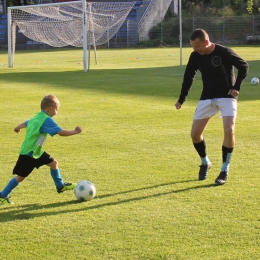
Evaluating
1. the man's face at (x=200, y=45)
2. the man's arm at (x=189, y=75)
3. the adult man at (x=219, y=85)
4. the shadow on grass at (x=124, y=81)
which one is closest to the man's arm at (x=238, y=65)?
the adult man at (x=219, y=85)

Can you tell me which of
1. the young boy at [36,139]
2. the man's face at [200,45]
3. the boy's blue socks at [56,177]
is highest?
the man's face at [200,45]

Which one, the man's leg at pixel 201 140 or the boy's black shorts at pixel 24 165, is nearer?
the boy's black shorts at pixel 24 165

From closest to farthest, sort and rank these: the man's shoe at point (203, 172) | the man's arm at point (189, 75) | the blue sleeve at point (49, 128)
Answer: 1. the blue sleeve at point (49, 128)
2. the man's shoe at point (203, 172)
3. the man's arm at point (189, 75)

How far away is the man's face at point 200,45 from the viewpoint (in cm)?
674

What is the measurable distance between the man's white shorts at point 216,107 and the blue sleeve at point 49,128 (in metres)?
1.94

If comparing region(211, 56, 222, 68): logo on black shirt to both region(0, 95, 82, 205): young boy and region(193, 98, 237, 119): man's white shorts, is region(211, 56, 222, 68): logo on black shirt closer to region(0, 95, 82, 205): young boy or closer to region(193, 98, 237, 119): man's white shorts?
region(193, 98, 237, 119): man's white shorts

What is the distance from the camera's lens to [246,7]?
57344 mm

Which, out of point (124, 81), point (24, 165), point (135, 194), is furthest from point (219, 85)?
point (124, 81)

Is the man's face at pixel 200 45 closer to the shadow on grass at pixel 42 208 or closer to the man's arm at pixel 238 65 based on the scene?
the man's arm at pixel 238 65

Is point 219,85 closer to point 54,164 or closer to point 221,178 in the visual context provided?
point 221,178

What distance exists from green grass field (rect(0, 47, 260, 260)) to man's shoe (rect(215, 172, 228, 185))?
9 centimetres

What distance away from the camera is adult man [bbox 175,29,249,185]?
6.88m

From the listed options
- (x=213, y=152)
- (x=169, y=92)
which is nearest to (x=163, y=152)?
(x=213, y=152)

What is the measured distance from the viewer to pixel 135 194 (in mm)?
6461
